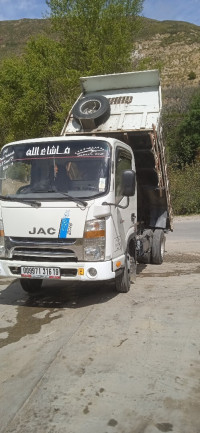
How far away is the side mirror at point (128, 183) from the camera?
530cm

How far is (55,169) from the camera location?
5375mm

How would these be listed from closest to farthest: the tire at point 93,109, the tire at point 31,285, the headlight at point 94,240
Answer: the headlight at point 94,240 < the tire at point 31,285 < the tire at point 93,109

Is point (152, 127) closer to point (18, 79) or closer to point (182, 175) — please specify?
point (182, 175)

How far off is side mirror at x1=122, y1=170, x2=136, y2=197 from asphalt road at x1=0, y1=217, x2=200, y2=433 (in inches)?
58.4

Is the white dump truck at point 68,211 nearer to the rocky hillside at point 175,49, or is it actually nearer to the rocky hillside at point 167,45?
the rocky hillside at point 167,45

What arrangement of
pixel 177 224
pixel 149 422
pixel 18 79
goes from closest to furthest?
pixel 149 422
pixel 177 224
pixel 18 79

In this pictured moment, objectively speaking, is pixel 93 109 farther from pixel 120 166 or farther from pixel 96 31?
pixel 96 31

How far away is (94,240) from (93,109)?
341 cm

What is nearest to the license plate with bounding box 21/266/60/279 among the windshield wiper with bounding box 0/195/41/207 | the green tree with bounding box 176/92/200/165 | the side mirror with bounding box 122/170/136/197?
the windshield wiper with bounding box 0/195/41/207

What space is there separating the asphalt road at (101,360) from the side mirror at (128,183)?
1.48 meters

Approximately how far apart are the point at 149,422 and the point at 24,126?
21.4 metres

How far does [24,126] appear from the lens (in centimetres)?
2278

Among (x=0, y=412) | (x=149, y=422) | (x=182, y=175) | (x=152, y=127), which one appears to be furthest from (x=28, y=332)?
(x=182, y=175)

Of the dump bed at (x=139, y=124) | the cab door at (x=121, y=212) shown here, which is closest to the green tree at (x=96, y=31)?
the dump bed at (x=139, y=124)
